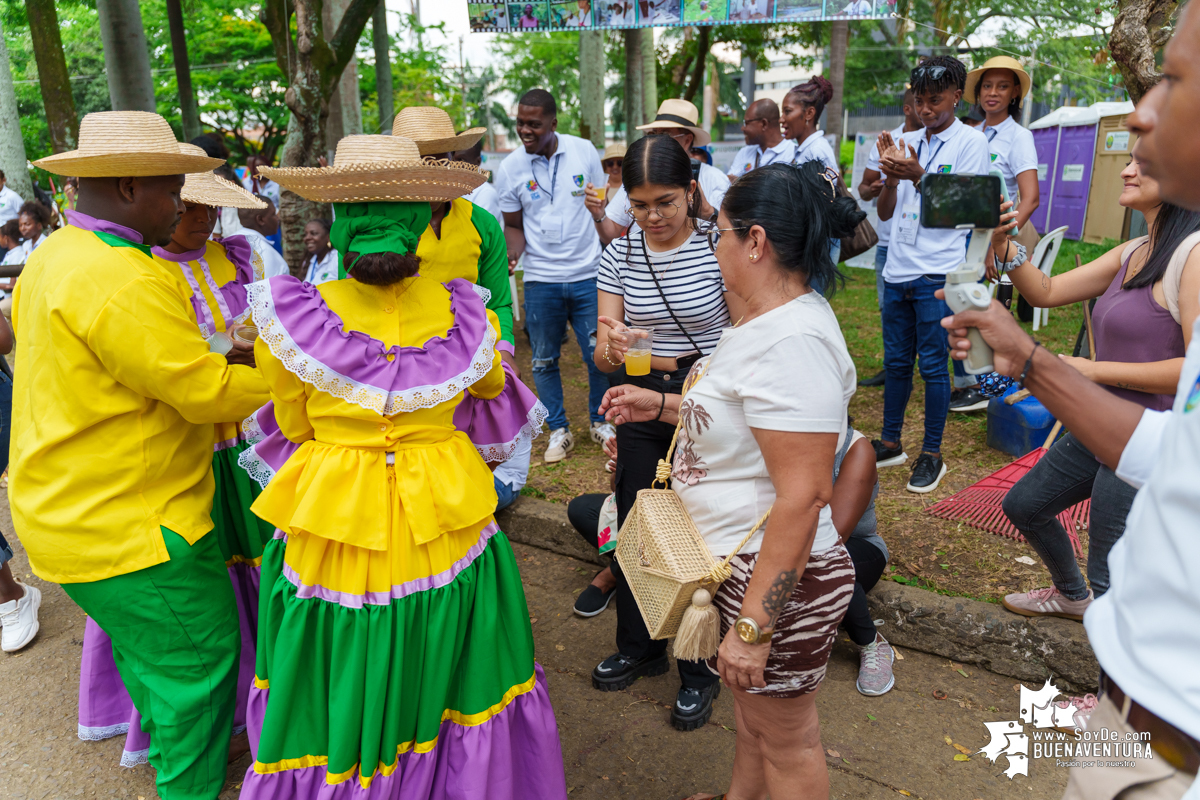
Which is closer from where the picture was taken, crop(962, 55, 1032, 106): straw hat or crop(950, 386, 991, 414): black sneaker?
crop(962, 55, 1032, 106): straw hat

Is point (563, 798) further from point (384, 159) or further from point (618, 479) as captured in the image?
point (384, 159)

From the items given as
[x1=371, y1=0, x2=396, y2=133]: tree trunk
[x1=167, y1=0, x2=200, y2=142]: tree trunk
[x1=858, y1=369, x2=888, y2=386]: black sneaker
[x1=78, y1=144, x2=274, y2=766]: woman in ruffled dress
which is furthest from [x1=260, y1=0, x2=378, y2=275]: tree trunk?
[x1=371, y1=0, x2=396, y2=133]: tree trunk

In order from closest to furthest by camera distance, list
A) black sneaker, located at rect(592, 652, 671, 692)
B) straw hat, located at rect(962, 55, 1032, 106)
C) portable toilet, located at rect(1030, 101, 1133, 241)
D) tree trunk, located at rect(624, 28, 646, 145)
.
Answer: black sneaker, located at rect(592, 652, 671, 692)
straw hat, located at rect(962, 55, 1032, 106)
tree trunk, located at rect(624, 28, 646, 145)
portable toilet, located at rect(1030, 101, 1133, 241)

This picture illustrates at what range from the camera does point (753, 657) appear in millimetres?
1857

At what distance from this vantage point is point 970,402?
550cm

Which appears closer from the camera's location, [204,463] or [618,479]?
[204,463]

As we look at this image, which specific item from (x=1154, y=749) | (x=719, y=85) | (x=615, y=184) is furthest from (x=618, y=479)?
(x=719, y=85)

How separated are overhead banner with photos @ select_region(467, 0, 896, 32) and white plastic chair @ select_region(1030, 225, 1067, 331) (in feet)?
8.98

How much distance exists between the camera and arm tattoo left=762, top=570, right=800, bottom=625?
183 centimetres

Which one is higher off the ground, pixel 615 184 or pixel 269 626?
pixel 615 184

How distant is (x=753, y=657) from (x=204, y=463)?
1897 mm

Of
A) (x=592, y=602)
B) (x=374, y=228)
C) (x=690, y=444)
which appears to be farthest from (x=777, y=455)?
(x=592, y=602)

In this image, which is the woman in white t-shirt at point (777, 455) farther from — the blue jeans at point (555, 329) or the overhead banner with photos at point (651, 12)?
the overhead banner with photos at point (651, 12)

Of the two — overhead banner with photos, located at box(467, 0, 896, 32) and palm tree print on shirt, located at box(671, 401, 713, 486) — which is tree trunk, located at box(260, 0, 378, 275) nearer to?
overhead banner with photos, located at box(467, 0, 896, 32)
